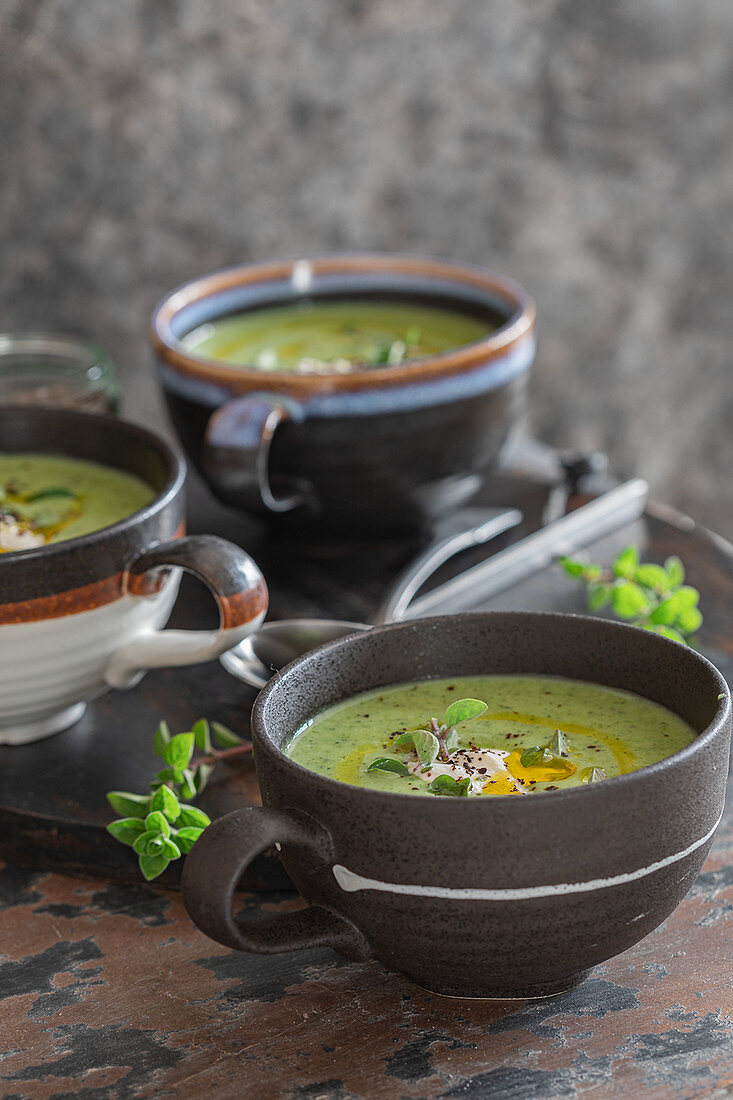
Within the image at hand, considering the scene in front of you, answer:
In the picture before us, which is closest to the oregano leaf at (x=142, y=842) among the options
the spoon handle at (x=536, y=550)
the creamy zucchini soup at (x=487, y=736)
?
the creamy zucchini soup at (x=487, y=736)

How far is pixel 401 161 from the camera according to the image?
1674mm

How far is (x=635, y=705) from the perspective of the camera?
2.34ft

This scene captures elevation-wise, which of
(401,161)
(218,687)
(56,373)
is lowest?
(218,687)

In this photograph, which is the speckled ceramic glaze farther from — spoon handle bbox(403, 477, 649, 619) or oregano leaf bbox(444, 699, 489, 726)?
oregano leaf bbox(444, 699, 489, 726)

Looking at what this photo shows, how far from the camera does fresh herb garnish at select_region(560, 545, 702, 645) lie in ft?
3.16

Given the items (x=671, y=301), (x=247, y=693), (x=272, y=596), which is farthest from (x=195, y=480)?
(x=671, y=301)

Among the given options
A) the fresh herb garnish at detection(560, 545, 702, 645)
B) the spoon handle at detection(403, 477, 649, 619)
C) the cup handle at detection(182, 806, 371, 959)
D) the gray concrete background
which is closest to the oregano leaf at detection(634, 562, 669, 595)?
the fresh herb garnish at detection(560, 545, 702, 645)

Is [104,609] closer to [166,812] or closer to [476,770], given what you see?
[166,812]

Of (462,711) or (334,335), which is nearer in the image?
(462,711)

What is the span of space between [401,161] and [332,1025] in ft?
4.14

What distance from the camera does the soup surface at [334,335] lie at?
1.22m

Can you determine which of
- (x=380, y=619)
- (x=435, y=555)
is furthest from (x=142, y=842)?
(x=435, y=555)

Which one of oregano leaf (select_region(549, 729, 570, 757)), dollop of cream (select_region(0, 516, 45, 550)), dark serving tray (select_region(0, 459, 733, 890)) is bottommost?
dark serving tray (select_region(0, 459, 733, 890))

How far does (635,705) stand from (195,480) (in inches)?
30.8
